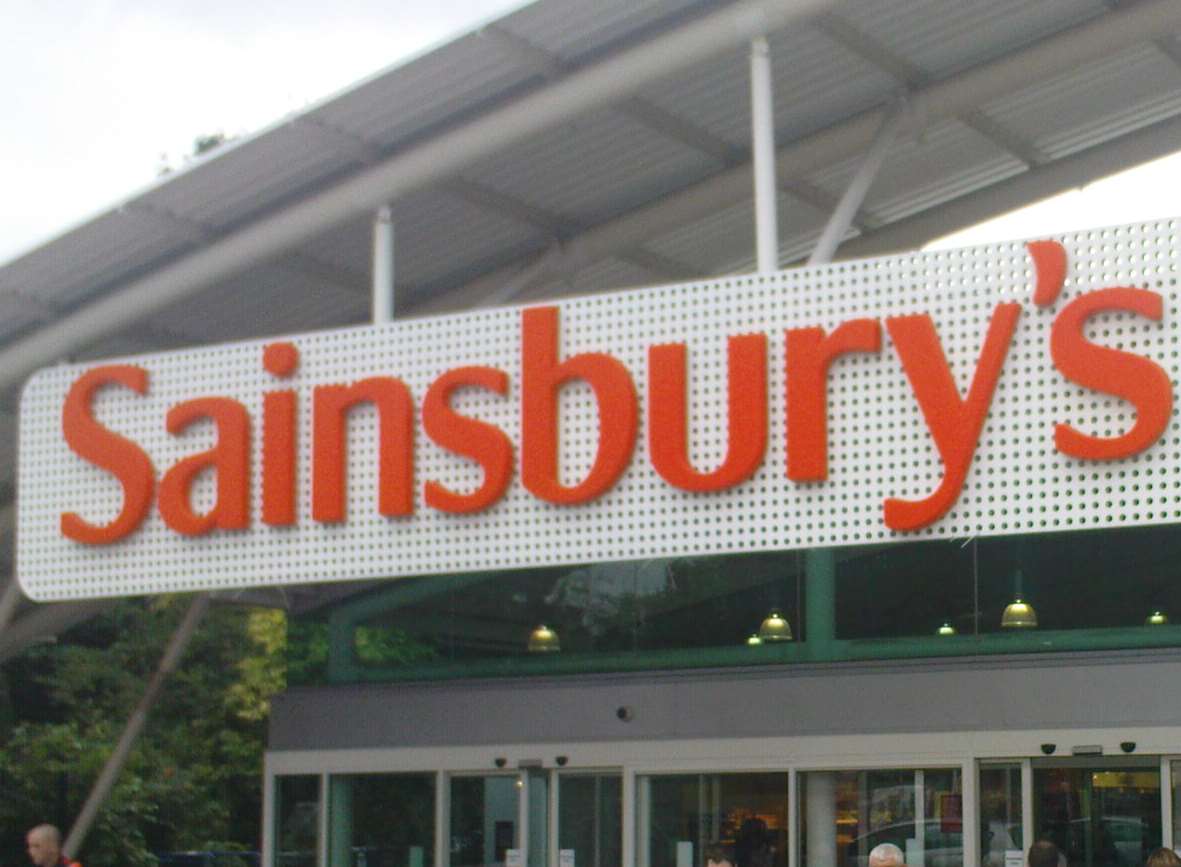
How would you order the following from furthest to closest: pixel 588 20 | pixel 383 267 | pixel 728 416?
pixel 383 267
pixel 588 20
pixel 728 416

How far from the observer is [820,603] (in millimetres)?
19750

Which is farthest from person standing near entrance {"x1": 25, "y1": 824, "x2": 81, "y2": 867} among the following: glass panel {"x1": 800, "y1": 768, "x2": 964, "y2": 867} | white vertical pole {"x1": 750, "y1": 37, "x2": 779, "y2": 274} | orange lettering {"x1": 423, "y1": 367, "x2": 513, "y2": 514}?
glass panel {"x1": 800, "y1": 768, "x2": 964, "y2": 867}

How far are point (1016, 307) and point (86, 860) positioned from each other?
1855cm

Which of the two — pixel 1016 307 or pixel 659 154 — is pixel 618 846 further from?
pixel 1016 307

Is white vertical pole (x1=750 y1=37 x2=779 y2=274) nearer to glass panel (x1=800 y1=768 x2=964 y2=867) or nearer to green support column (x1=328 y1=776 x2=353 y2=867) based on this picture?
glass panel (x1=800 y1=768 x2=964 y2=867)

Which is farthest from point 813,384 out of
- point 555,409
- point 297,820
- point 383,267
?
point 297,820

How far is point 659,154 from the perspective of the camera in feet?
57.4

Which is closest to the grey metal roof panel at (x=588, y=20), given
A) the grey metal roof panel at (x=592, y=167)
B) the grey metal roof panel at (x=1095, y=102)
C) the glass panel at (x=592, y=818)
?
the grey metal roof panel at (x=592, y=167)

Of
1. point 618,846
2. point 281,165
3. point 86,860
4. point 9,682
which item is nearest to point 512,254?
point 281,165

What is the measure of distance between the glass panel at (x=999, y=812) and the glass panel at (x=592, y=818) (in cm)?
388

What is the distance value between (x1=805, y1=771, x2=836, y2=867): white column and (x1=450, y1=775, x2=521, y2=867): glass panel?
3.41m

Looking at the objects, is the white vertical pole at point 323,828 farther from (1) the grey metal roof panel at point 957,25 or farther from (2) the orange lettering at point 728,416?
(1) the grey metal roof panel at point 957,25

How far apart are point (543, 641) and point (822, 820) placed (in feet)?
12.6

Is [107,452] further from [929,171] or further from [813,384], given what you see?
[929,171]
